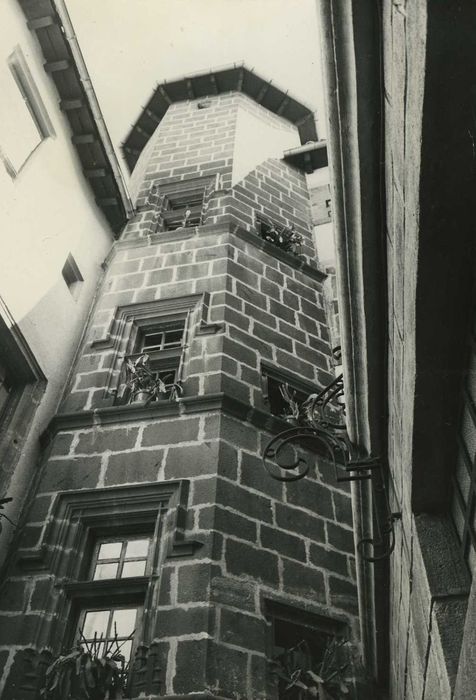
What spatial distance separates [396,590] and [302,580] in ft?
5.96

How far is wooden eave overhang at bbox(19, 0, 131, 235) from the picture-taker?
8.59 m

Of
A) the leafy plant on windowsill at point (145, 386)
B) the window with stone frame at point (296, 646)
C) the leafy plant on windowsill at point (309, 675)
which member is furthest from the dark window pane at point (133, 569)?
the leafy plant on windowsill at point (145, 386)

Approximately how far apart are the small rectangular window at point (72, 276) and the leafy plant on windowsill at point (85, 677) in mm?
5139

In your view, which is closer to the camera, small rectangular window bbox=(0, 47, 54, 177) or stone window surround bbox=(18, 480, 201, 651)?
stone window surround bbox=(18, 480, 201, 651)

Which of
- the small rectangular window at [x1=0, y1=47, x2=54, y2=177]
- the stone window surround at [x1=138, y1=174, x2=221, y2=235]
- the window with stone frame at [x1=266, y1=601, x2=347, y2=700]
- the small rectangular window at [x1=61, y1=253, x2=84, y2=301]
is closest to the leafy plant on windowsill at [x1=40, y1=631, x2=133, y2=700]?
the window with stone frame at [x1=266, y1=601, x2=347, y2=700]

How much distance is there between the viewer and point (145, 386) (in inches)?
270

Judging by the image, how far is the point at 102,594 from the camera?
507 centimetres

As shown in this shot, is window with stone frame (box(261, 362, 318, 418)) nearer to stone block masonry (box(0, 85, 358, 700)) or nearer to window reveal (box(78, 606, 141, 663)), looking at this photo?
stone block masonry (box(0, 85, 358, 700))

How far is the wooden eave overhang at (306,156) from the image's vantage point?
13.6 m

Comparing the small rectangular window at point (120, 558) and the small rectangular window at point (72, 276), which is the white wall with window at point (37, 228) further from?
the small rectangular window at point (120, 558)

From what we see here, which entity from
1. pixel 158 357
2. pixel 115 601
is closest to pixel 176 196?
pixel 158 357

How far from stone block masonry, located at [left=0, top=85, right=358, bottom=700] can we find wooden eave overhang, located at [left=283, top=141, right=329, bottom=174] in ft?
17.2

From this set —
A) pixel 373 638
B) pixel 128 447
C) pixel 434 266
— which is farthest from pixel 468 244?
pixel 128 447

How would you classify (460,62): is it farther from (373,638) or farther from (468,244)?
(373,638)
